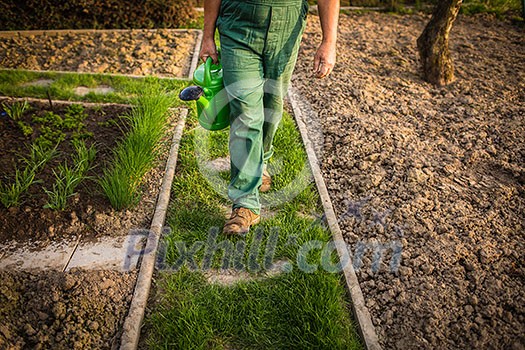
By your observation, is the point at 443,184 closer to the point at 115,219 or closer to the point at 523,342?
the point at 523,342

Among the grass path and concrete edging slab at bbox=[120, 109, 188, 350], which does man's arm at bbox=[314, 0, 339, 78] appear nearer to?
the grass path

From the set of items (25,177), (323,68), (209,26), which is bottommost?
(25,177)

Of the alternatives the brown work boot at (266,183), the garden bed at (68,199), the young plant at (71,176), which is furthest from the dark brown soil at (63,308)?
the brown work boot at (266,183)

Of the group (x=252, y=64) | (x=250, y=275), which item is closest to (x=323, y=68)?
(x=252, y=64)

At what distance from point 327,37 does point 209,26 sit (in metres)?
0.72

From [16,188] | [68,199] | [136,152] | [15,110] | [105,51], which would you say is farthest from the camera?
[105,51]

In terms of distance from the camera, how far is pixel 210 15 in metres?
2.78

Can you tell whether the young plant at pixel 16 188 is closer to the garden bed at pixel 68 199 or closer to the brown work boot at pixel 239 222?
the garden bed at pixel 68 199

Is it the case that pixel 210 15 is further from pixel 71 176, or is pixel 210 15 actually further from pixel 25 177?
pixel 25 177

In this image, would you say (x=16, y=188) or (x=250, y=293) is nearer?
(x=250, y=293)

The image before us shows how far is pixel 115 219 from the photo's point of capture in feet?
10.3

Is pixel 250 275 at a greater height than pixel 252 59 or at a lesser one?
lesser

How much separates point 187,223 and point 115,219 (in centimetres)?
49

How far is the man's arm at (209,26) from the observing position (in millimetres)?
2750
